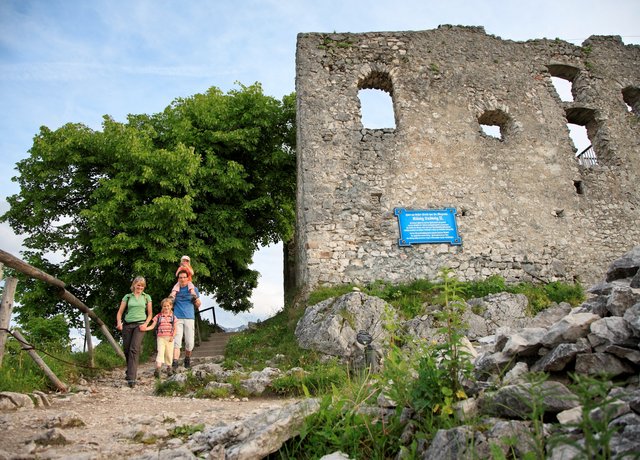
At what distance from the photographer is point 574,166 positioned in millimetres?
11648

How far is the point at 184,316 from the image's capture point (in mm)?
7277

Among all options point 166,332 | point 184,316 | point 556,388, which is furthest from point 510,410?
point 166,332

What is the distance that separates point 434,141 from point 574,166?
4.08 meters

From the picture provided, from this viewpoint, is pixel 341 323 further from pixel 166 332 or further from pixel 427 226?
pixel 427 226

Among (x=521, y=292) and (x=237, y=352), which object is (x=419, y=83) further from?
(x=237, y=352)

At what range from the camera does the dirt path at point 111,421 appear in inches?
126

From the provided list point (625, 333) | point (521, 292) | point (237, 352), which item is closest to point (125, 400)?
point (237, 352)

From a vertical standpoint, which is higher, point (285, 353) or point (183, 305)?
point (183, 305)

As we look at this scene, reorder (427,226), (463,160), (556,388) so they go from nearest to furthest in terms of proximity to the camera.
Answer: (556,388) → (427,226) → (463,160)

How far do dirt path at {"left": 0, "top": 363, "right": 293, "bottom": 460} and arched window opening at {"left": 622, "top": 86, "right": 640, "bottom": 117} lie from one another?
563 inches

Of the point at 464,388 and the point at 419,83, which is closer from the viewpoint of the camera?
the point at 464,388

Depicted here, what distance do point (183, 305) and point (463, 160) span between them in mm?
7796

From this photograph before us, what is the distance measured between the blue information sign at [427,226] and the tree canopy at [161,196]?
4353mm

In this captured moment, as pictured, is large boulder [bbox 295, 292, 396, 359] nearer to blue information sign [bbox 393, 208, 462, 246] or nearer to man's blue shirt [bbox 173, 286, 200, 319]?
blue information sign [bbox 393, 208, 462, 246]
